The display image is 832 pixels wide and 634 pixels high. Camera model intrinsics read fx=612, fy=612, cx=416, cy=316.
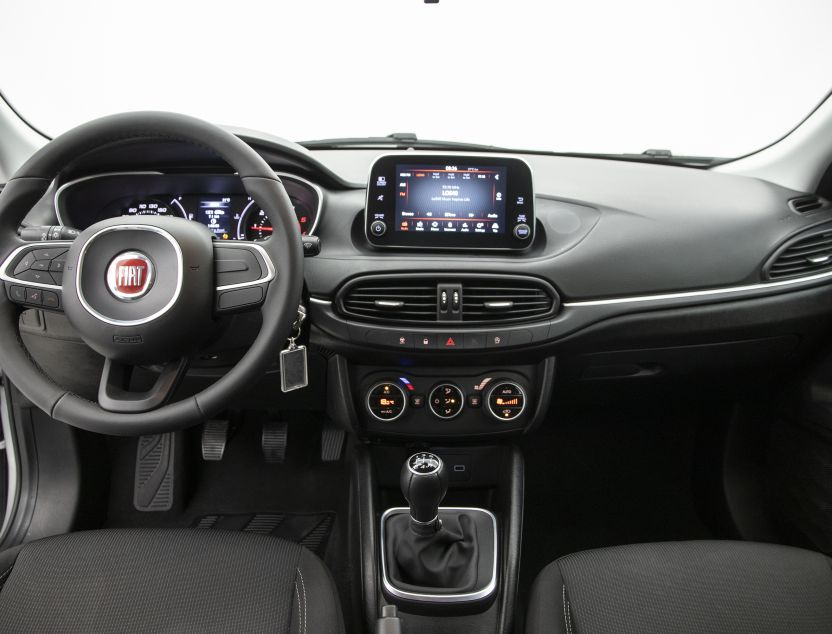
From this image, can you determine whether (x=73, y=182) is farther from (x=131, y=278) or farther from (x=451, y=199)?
(x=451, y=199)

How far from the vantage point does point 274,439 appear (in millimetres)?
1884

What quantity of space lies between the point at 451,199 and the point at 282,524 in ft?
3.88

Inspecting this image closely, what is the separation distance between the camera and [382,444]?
1651mm

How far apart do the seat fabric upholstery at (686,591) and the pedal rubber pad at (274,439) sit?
964 mm

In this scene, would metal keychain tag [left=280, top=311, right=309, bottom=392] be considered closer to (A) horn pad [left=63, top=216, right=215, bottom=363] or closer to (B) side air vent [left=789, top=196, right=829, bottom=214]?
(A) horn pad [left=63, top=216, right=215, bottom=363]

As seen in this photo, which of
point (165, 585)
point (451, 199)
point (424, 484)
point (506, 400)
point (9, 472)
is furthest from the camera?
point (9, 472)

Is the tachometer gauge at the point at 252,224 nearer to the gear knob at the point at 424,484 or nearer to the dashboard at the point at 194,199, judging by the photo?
the dashboard at the point at 194,199

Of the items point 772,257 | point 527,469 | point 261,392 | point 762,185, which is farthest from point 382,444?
point 762,185

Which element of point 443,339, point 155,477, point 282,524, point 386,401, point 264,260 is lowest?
point 282,524

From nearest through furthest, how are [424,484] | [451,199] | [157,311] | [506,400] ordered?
1. [157,311]
2. [424,484]
3. [451,199]
4. [506,400]

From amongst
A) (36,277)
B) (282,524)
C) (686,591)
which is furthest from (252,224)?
(686,591)

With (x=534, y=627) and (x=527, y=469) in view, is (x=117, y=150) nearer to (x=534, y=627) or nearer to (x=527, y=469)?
(x=534, y=627)

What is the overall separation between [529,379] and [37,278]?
1066mm

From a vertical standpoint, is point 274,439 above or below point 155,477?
above
